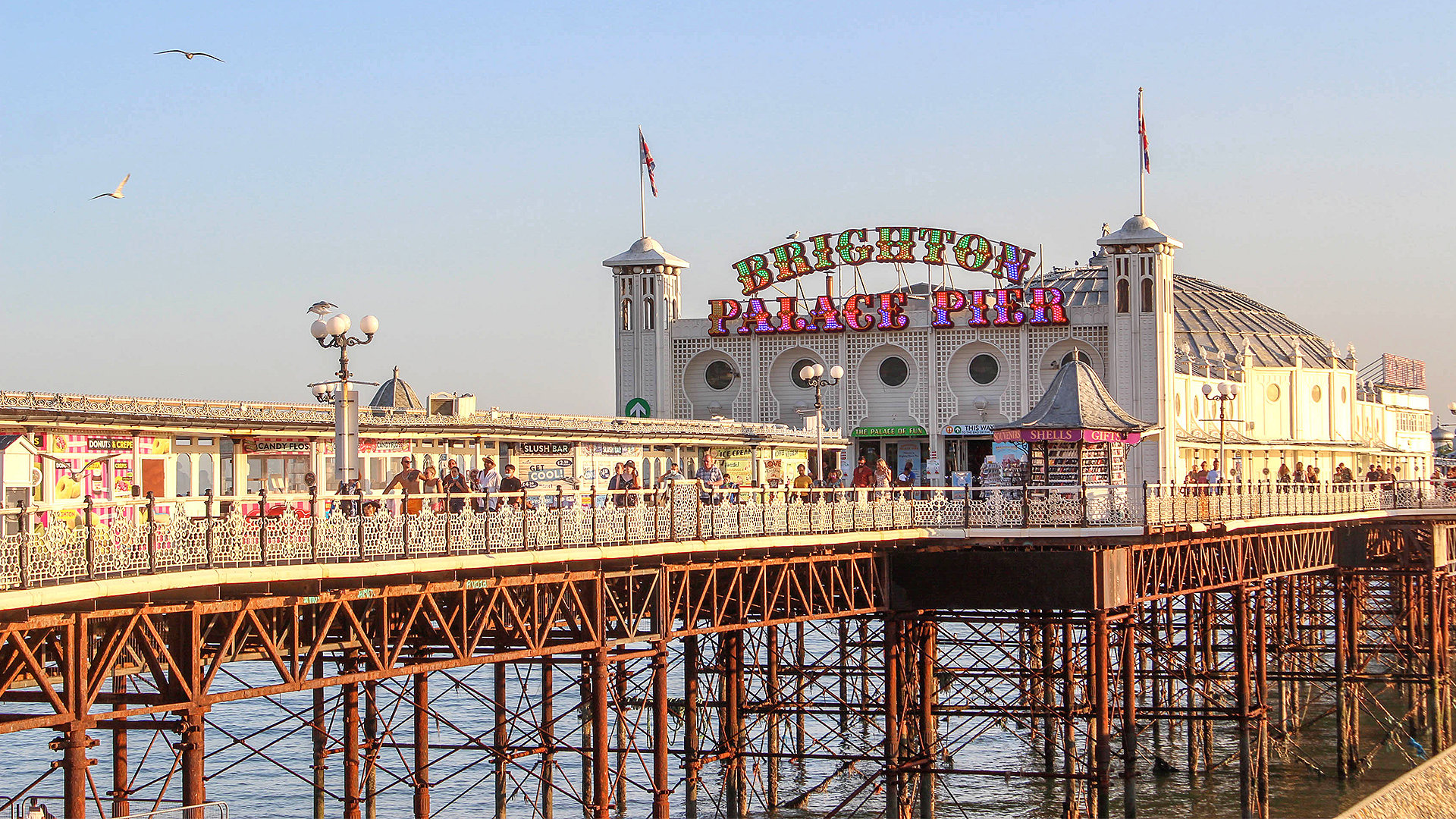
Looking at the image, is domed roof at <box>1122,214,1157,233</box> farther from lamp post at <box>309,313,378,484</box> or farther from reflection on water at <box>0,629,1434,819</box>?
lamp post at <box>309,313,378,484</box>

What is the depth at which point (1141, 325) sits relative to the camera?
6253 cm

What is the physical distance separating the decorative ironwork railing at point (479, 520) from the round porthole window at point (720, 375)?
28121 millimetres

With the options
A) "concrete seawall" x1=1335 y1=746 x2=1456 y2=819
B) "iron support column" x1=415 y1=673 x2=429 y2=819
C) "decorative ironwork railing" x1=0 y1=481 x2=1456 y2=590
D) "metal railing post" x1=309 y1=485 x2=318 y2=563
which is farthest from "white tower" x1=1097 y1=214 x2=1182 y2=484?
"metal railing post" x1=309 y1=485 x2=318 y2=563

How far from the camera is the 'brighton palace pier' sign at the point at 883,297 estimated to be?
63750 mm

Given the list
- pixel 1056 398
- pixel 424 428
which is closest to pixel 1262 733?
pixel 1056 398

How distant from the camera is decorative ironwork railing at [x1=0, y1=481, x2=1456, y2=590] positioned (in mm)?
17562

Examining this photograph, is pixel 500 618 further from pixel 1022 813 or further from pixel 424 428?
pixel 1022 813

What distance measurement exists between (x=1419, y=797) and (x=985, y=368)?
103 ft

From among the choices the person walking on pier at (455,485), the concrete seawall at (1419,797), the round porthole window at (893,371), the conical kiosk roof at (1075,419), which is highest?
the round porthole window at (893,371)

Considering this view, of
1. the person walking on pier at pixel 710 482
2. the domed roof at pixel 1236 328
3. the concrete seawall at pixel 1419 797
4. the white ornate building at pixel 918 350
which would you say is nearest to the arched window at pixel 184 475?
the person walking on pier at pixel 710 482

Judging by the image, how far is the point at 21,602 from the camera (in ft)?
52.5

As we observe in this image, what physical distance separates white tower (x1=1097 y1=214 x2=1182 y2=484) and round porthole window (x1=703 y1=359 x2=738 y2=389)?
13.5 metres

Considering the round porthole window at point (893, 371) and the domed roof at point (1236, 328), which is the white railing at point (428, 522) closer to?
the round porthole window at point (893, 371)

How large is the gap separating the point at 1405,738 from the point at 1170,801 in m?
11.5
